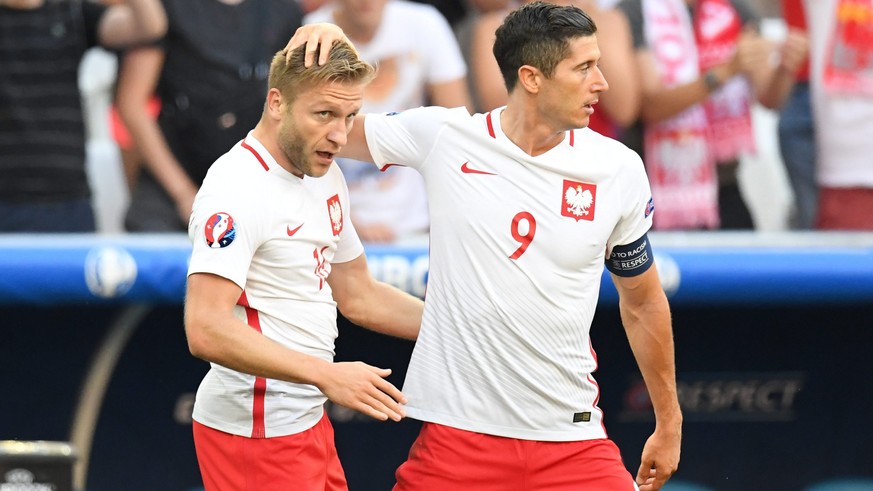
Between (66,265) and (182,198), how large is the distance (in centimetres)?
79

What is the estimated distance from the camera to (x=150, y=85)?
18.1 ft

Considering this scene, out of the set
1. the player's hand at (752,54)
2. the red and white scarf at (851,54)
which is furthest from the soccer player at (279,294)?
the red and white scarf at (851,54)

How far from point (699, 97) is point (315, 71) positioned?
2.72 metres

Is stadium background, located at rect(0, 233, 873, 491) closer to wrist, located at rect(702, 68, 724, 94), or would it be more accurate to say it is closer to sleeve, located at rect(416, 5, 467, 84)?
wrist, located at rect(702, 68, 724, 94)

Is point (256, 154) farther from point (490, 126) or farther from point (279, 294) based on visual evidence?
point (490, 126)

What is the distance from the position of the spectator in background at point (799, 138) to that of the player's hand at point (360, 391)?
3332 mm

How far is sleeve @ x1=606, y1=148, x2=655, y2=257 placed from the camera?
3.67 metres

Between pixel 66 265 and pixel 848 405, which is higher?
pixel 66 265

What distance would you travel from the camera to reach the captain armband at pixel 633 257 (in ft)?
12.2

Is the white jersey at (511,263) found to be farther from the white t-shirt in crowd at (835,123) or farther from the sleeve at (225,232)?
the white t-shirt in crowd at (835,123)

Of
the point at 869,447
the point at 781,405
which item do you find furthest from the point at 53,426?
the point at 869,447

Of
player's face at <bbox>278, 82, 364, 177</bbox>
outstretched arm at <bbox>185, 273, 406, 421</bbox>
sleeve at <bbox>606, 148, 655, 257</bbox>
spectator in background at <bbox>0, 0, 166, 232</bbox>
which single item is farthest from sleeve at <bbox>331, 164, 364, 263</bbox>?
spectator in background at <bbox>0, 0, 166, 232</bbox>

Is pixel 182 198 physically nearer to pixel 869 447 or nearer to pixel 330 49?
pixel 330 49

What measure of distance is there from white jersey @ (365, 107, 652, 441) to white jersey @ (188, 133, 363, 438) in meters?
0.30
